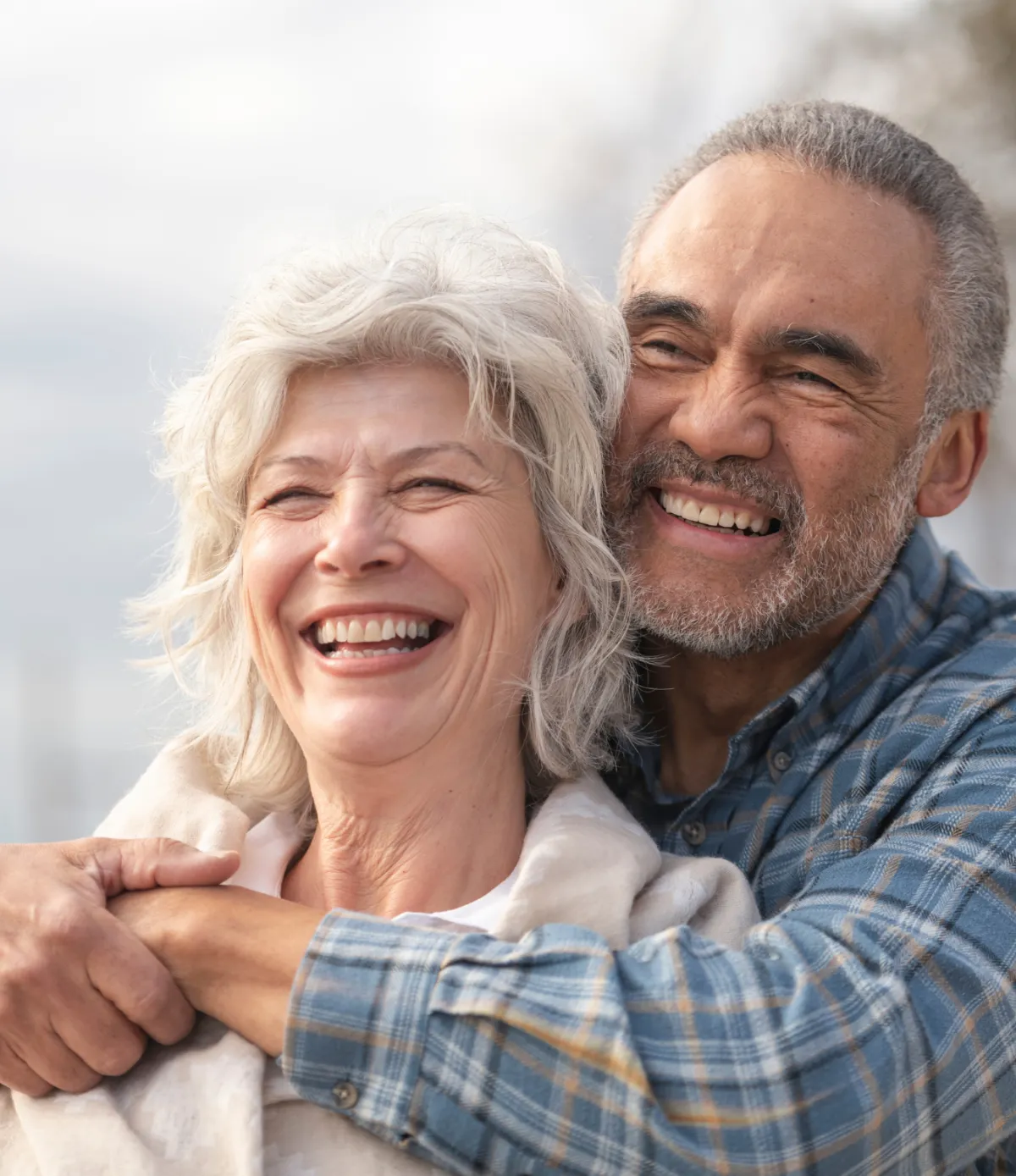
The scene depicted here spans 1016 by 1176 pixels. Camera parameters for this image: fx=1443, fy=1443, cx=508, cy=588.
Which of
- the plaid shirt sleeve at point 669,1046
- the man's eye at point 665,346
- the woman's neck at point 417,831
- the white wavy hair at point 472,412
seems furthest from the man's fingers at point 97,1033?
the man's eye at point 665,346

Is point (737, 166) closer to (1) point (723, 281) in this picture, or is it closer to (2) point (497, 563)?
(1) point (723, 281)

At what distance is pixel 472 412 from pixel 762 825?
0.97 metres

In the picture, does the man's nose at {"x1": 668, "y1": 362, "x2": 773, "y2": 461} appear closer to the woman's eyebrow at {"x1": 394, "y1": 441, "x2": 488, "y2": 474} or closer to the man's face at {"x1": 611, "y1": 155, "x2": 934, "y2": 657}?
the man's face at {"x1": 611, "y1": 155, "x2": 934, "y2": 657}

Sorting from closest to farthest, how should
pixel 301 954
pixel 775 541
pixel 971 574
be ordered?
pixel 301 954
pixel 775 541
pixel 971 574

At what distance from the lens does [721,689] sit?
9.86 ft

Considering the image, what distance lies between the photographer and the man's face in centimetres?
Answer: 286

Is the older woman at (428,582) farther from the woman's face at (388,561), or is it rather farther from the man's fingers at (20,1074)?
the man's fingers at (20,1074)

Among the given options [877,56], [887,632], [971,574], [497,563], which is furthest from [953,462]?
[877,56]

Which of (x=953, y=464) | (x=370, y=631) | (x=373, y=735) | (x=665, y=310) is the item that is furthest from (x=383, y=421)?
(x=953, y=464)

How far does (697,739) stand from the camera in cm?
304

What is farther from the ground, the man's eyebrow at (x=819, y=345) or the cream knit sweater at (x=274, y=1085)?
the man's eyebrow at (x=819, y=345)

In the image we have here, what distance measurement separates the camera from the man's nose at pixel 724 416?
2.84 meters

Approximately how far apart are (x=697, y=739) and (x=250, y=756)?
0.94 metres

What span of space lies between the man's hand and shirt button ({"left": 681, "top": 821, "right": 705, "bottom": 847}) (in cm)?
110
